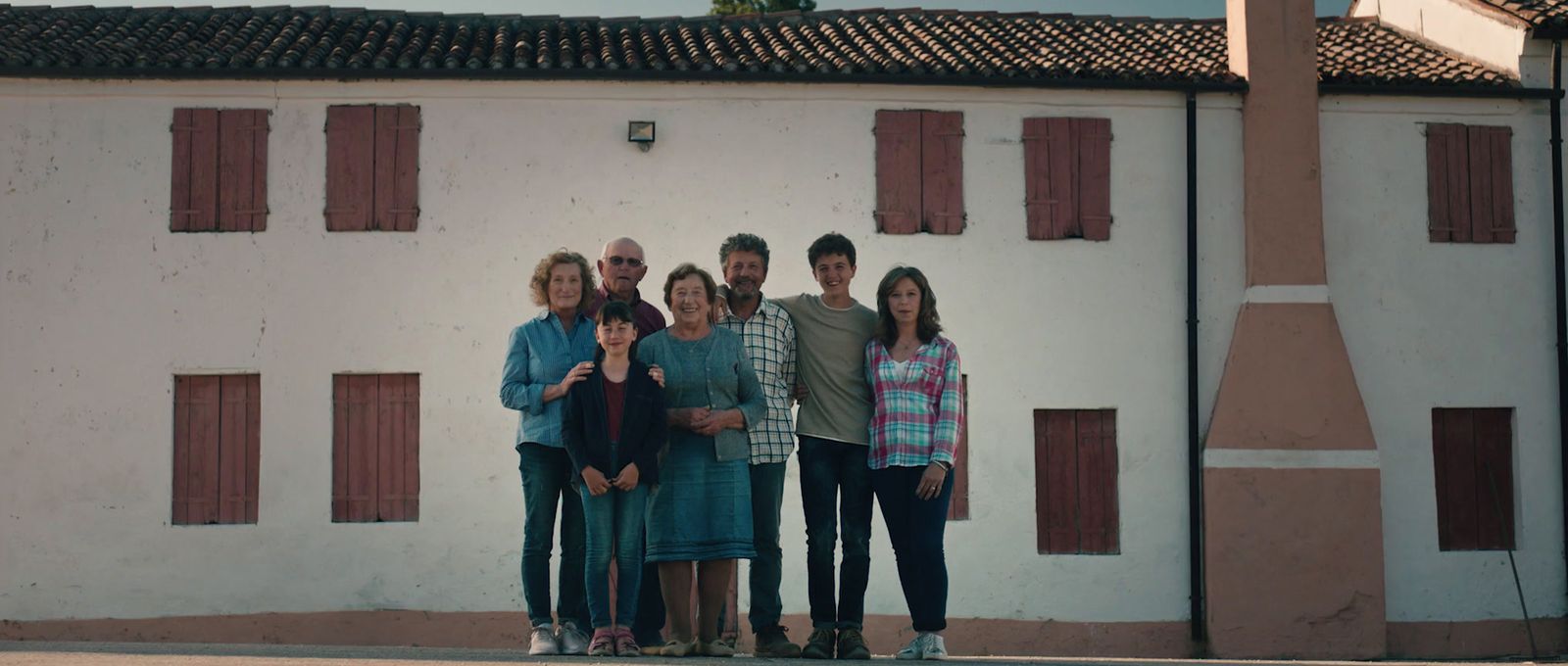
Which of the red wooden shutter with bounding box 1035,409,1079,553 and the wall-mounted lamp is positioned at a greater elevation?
the wall-mounted lamp

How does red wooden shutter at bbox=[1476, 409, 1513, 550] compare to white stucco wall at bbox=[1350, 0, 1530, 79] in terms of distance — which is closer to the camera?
red wooden shutter at bbox=[1476, 409, 1513, 550]

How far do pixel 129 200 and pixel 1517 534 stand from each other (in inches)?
465

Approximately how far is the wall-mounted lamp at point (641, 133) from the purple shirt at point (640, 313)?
542 centimetres

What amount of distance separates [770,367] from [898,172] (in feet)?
20.8

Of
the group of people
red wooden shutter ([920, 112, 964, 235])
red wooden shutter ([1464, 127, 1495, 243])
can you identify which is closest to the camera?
the group of people

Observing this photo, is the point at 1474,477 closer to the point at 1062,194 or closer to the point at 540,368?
the point at 1062,194

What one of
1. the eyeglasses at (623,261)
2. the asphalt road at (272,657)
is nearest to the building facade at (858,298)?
the asphalt road at (272,657)

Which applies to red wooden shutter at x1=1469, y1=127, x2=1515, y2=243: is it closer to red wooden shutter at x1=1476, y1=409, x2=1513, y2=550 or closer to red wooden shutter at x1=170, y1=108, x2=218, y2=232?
red wooden shutter at x1=1476, y1=409, x2=1513, y2=550

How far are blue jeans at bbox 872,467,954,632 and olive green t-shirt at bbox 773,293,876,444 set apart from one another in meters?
0.24

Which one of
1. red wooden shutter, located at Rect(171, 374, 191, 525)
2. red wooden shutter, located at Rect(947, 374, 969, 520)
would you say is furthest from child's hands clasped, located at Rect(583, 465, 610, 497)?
red wooden shutter, located at Rect(171, 374, 191, 525)

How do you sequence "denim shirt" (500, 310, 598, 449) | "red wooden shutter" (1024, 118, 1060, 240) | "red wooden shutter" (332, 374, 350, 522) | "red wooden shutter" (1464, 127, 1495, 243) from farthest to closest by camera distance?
1. "red wooden shutter" (1464, 127, 1495, 243)
2. "red wooden shutter" (1024, 118, 1060, 240)
3. "red wooden shutter" (332, 374, 350, 522)
4. "denim shirt" (500, 310, 598, 449)

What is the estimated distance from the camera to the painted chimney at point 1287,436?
1334cm

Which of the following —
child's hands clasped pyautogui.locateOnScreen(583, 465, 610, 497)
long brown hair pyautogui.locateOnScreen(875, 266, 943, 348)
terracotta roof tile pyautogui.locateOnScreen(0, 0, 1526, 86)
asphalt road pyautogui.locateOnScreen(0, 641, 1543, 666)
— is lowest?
asphalt road pyautogui.locateOnScreen(0, 641, 1543, 666)

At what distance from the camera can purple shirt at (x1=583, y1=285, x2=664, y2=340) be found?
7.80 m
